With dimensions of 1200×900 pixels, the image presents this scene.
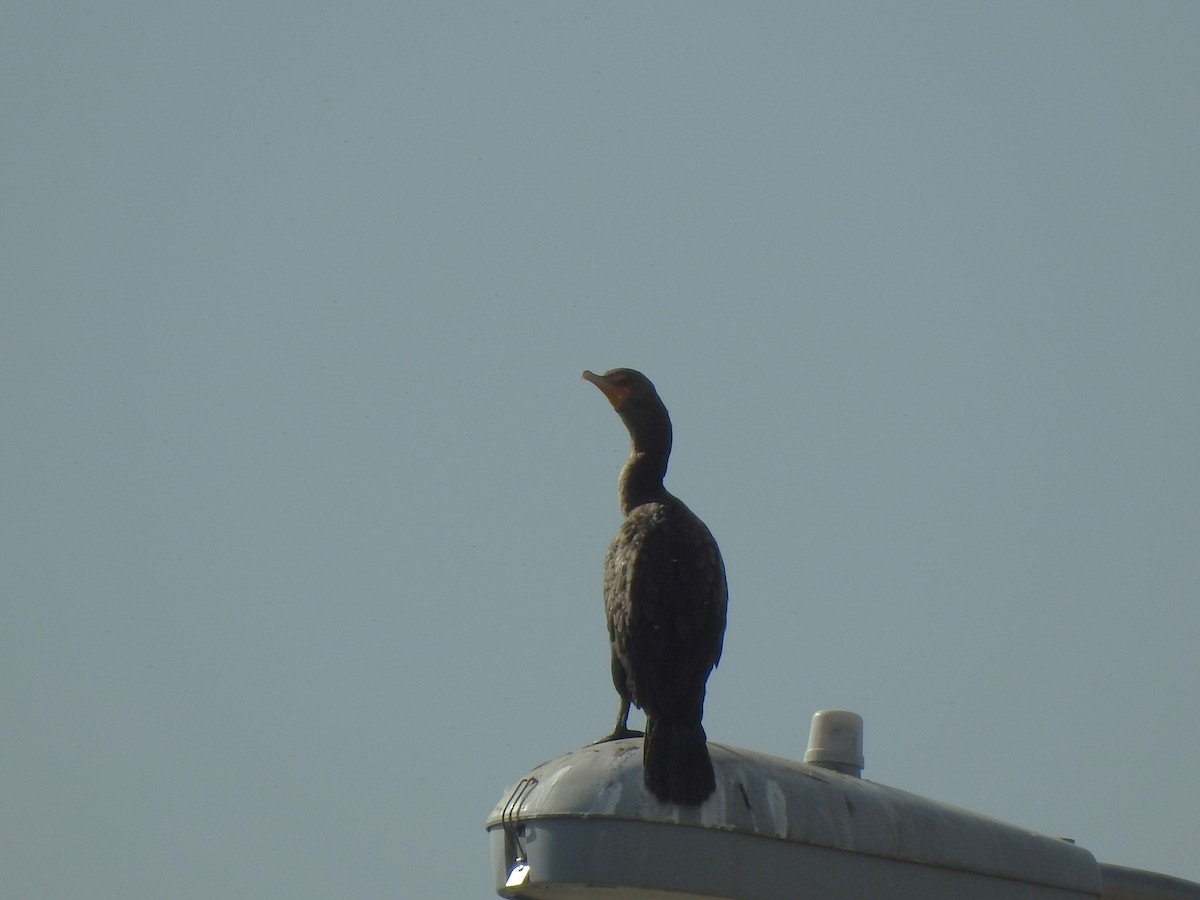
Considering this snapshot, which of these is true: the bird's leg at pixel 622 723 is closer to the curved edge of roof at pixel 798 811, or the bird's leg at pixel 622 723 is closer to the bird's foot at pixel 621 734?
the bird's foot at pixel 621 734

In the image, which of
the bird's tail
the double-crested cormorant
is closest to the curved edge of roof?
the bird's tail

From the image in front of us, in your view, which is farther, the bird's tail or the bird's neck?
the bird's neck

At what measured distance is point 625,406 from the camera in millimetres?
7781

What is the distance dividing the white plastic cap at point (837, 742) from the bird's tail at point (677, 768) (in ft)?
2.61

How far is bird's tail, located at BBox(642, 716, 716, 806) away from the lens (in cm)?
461

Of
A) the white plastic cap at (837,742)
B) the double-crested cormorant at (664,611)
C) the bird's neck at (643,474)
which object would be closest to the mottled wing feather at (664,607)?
the double-crested cormorant at (664,611)

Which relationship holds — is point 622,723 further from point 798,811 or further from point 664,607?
point 798,811

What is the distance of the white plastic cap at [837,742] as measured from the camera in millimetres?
5660

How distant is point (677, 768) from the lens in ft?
15.3

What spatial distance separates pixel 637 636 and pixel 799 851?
58.8 inches

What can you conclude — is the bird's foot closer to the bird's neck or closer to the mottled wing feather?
the mottled wing feather

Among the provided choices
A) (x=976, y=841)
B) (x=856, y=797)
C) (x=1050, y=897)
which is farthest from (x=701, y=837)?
(x=1050, y=897)

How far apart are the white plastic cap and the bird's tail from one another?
795 millimetres

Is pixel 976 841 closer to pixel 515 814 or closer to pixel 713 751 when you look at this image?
pixel 713 751
